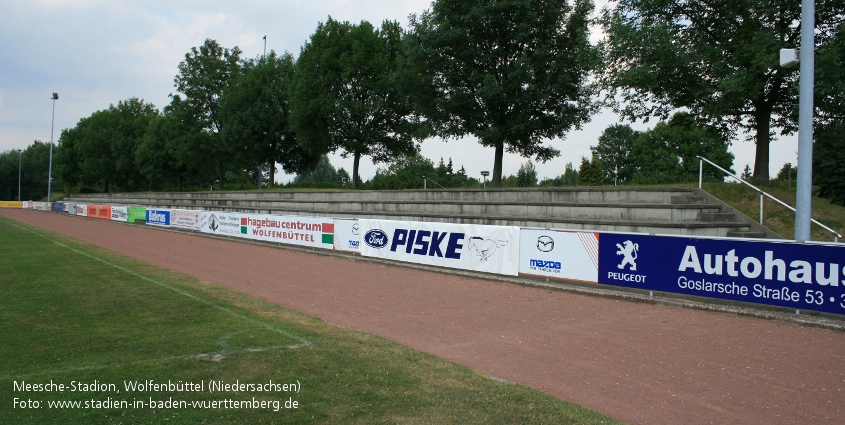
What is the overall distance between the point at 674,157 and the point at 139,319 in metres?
72.3

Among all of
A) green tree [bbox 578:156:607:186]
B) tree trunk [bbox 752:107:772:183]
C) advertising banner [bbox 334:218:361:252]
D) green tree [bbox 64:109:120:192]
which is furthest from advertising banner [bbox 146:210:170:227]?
green tree [bbox 64:109:120:192]

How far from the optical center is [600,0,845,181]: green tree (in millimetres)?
17406

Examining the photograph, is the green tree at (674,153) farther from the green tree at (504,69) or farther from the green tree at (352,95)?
the green tree at (504,69)

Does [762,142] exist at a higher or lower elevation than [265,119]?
lower

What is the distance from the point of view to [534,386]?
258 inches

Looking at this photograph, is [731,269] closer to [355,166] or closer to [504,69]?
[504,69]

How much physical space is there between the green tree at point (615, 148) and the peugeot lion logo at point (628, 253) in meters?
78.5

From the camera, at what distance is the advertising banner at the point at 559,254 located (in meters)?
13.4

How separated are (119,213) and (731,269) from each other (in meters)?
49.8

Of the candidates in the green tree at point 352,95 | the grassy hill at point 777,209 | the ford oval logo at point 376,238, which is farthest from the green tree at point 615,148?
the ford oval logo at point 376,238

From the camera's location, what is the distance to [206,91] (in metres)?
56.2

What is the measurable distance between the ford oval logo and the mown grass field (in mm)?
8124

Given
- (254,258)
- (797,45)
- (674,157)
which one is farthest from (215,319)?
A: (674,157)

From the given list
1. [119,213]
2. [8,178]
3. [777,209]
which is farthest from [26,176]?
[777,209]
